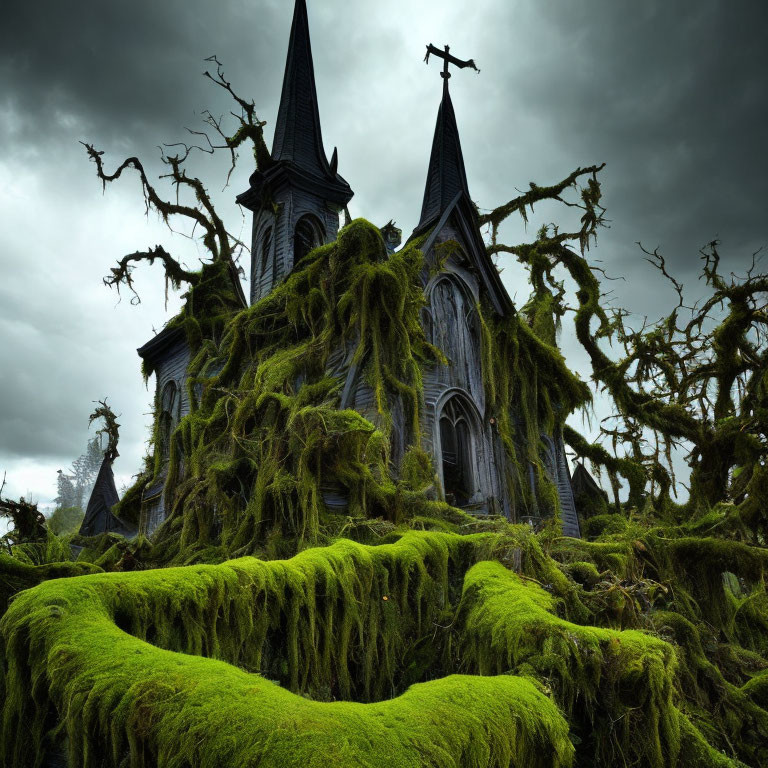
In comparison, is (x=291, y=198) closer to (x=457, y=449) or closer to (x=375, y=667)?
(x=457, y=449)

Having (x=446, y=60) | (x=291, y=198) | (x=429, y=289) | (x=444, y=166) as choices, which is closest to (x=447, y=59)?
(x=446, y=60)

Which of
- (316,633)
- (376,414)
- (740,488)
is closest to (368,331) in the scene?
(376,414)

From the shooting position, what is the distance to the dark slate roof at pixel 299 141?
21.2 m

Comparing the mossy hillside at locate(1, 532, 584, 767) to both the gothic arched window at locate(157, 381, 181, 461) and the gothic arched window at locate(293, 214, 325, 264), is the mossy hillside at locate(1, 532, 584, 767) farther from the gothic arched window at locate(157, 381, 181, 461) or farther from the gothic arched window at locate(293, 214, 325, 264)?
the gothic arched window at locate(293, 214, 325, 264)

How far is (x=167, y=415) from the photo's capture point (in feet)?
70.3

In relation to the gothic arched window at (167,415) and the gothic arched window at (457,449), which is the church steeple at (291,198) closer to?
the gothic arched window at (167,415)

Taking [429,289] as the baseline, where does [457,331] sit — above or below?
below

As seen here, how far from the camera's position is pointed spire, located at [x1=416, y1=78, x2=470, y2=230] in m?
21.9

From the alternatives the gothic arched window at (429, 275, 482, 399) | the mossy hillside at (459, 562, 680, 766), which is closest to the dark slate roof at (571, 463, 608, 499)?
the gothic arched window at (429, 275, 482, 399)

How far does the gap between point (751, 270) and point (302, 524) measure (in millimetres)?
10928

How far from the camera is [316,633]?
605 centimetres

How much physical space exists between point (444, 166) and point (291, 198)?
19.6 feet

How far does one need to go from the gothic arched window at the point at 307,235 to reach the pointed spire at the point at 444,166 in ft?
11.6

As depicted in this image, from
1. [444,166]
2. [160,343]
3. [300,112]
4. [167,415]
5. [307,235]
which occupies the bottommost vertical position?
[167,415]
